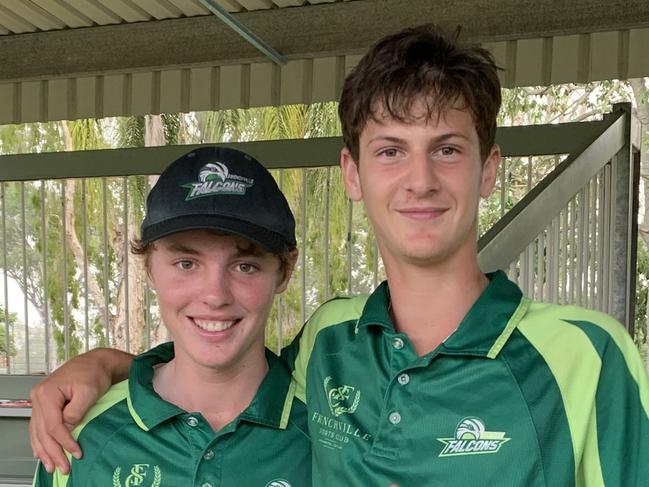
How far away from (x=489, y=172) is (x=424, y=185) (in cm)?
20

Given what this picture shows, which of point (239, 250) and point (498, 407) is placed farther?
point (239, 250)

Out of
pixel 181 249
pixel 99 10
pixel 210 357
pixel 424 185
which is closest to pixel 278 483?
pixel 210 357

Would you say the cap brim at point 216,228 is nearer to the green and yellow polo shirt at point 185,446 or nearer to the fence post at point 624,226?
the green and yellow polo shirt at point 185,446

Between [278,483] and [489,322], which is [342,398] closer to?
[278,483]

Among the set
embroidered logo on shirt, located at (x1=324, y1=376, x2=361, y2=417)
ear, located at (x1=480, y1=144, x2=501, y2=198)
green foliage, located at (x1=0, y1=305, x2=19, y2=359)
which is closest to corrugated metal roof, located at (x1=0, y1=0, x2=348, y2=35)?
green foliage, located at (x1=0, y1=305, x2=19, y2=359)

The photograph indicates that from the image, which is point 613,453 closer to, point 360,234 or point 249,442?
point 249,442

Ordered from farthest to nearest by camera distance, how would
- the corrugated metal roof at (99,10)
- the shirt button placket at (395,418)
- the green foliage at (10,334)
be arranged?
1. the green foliage at (10,334)
2. the corrugated metal roof at (99,10)
3. the shirt button placket at (395,418)

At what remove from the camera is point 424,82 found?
1.53m

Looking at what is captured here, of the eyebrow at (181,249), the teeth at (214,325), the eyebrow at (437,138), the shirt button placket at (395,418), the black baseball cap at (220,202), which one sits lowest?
the shirt button placket at (395,418)

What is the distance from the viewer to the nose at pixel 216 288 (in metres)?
1.54

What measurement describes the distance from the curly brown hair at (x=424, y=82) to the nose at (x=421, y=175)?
80 mm

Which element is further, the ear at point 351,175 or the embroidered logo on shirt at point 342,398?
the ear at point 351,175

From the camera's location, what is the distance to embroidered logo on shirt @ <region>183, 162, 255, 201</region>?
158cm

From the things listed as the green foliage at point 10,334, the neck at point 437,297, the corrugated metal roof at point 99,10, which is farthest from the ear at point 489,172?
the green foliage at point 10,334
